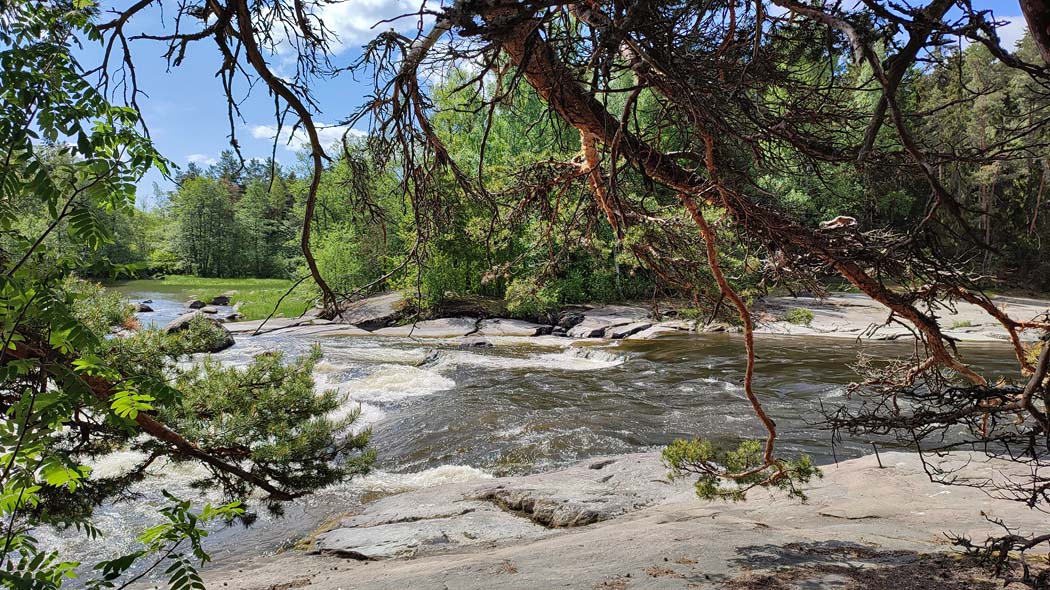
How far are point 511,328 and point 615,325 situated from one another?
3854 mm

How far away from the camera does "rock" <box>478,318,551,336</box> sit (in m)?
20.8

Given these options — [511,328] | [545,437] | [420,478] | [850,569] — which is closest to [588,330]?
[511,328]

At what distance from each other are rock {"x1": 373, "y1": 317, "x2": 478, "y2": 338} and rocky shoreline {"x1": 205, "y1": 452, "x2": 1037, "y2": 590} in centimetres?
1388

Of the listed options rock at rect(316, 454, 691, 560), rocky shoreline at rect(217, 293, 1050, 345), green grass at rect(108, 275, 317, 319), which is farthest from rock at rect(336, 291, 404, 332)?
rock at rect(316, 454, 691, 560)

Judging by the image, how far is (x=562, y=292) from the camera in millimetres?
25906

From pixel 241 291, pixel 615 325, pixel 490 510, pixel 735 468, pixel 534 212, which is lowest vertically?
pixel 490 510

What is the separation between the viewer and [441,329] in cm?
2112

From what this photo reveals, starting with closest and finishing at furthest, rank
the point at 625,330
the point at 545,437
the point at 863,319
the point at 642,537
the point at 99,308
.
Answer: the point at 99,308
the point at 642,537
the point at 545,437
the point at 625,330
the point at 863,319

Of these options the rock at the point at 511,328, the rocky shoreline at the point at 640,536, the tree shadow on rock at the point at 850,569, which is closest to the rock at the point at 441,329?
the rock at the point at 511,328

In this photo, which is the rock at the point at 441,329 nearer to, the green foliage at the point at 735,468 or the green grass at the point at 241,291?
the green grass at the point at 241,291

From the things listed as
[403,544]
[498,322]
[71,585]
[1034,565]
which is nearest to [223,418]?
[403,544]

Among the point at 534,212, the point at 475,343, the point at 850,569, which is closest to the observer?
the point at 850,569

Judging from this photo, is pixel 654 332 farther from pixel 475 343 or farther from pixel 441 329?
pixel 441 329

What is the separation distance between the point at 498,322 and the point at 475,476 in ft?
48.7
